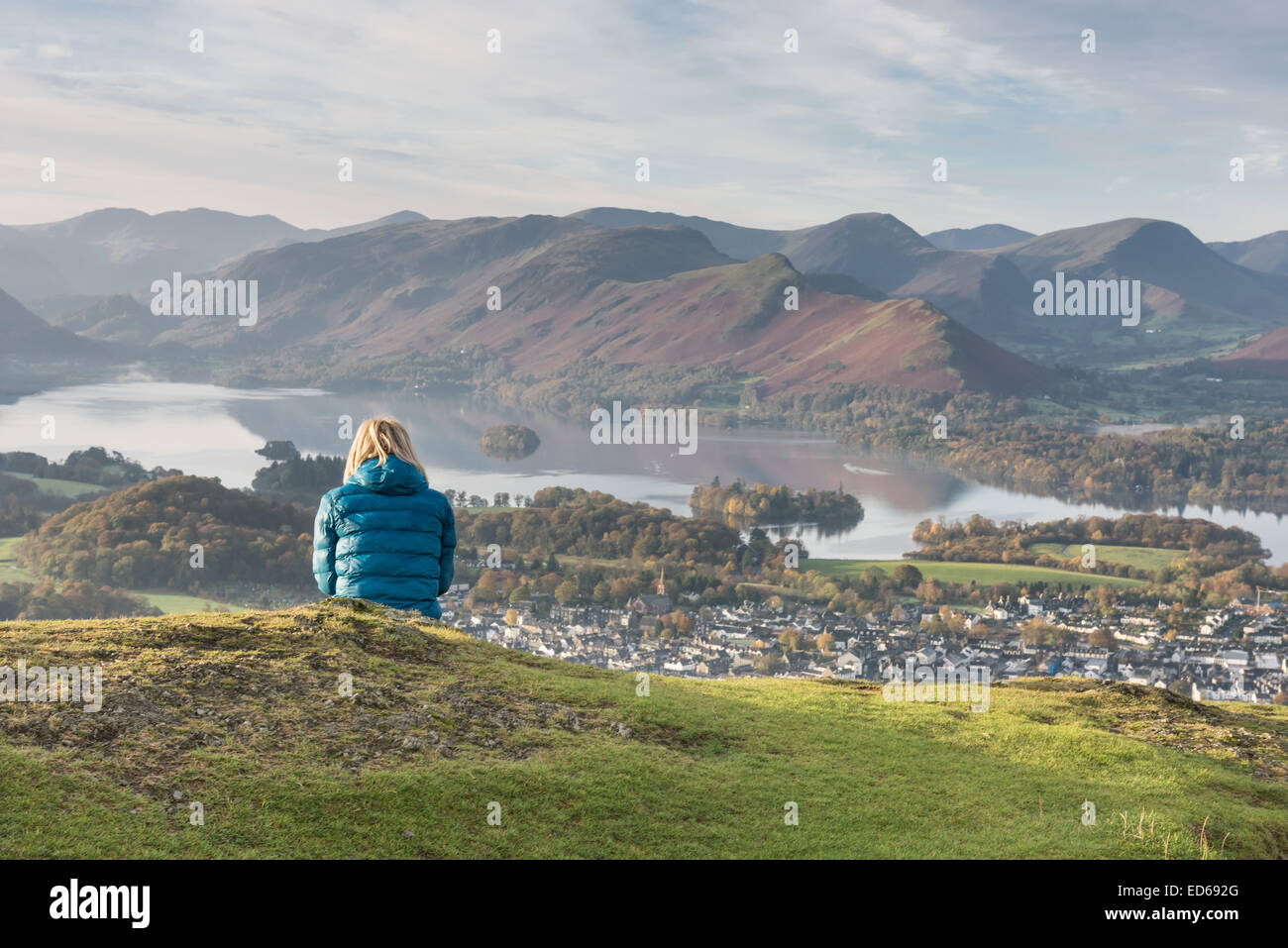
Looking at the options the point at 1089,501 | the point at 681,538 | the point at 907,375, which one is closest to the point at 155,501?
the point at 681,538

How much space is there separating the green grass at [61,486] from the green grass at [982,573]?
46.4m

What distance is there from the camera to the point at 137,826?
5.00 m

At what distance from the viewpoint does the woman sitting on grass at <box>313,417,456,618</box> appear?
27.7 feet

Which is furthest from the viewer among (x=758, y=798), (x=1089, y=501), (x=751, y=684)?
(x=1089, y=501)

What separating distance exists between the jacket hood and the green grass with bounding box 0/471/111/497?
65.5 metres

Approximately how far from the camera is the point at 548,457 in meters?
120

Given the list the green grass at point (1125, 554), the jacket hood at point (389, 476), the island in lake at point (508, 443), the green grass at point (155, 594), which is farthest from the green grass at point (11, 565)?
the island in lake at point (508, 443)

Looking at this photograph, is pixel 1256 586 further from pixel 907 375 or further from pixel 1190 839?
pixel 907 375

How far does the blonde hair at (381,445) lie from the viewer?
856 cm

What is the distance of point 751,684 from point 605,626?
97.0ft

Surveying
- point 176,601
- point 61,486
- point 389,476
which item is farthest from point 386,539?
point 61,486

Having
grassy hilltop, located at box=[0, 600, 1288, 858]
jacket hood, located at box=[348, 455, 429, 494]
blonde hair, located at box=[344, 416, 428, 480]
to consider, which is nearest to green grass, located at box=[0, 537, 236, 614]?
blonde hair, located at box=[344, 416, 428, 480]

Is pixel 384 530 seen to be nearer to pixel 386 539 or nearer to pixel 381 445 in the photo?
pixel 386 539
